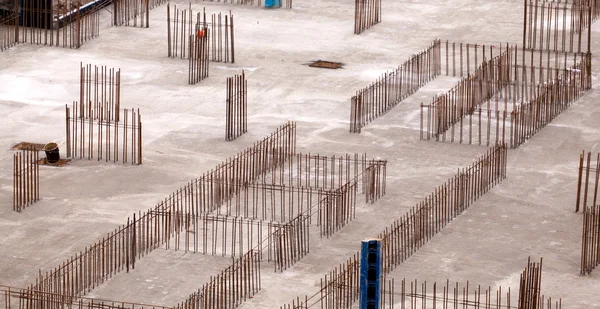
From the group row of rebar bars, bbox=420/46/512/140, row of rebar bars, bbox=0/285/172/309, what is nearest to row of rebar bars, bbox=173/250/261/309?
row of rebar bars, bbox=0/285/172/309

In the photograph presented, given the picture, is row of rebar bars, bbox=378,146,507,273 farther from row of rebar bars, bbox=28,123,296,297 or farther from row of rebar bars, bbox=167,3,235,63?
row of rebar bars, bbox=167,3,235,63

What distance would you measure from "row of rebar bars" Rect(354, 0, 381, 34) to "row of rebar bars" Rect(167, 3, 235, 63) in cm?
500

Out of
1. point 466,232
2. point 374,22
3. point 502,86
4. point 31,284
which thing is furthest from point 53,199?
point 374,22

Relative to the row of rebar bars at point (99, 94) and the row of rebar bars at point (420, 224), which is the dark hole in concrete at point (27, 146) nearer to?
the row of rebar bars at point (99, 94)

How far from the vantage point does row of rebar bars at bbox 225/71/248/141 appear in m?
49.6

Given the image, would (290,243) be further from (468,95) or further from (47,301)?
(468,95)

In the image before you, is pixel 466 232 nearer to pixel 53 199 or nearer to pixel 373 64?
pixel 53 199

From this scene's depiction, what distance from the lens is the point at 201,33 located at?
2195 inches

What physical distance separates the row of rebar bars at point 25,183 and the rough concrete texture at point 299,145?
310mm

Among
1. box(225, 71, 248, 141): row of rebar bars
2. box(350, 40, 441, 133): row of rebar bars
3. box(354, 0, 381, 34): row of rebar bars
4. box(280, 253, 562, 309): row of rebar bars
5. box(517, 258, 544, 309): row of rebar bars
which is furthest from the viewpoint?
box(354, 0, 381, 34): row of rebar bars

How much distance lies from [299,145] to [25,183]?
345 inches

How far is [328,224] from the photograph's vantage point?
41.7 metres

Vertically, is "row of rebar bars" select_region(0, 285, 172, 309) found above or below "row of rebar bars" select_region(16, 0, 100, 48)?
below

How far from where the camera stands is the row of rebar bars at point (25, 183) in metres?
43.2
